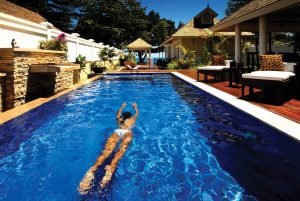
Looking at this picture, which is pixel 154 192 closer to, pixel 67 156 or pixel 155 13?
pixel 67 156

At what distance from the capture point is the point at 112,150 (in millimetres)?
5266

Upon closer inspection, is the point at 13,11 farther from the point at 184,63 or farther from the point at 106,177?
the point at 106,177

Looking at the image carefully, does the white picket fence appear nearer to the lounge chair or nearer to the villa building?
the lounge chair

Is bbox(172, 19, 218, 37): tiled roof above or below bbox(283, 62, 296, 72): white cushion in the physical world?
above

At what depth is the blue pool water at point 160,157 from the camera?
3707 millimetres

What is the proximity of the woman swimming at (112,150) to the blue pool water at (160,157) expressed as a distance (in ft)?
0.32

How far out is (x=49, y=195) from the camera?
147 inches

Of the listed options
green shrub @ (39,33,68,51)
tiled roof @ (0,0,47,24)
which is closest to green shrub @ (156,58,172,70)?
tiled roof @ (0,0,47,24)

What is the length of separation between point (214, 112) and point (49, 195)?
16.5ft

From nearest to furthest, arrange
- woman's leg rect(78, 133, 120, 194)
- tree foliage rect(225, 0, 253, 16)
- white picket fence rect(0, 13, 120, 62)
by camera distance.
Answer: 1. woman's leg rect(78, 133, 120, 194)
2. white picket fence rect(0, 13, 120, 62)
3. tree foliage rect(225, 0, 253, 16)

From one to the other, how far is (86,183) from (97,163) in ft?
2.40

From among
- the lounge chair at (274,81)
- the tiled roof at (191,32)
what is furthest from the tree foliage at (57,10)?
the lounge chair at (274,81)

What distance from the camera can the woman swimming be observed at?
3951 mm

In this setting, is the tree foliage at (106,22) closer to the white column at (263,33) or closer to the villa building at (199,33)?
the villa building at (199,33)
